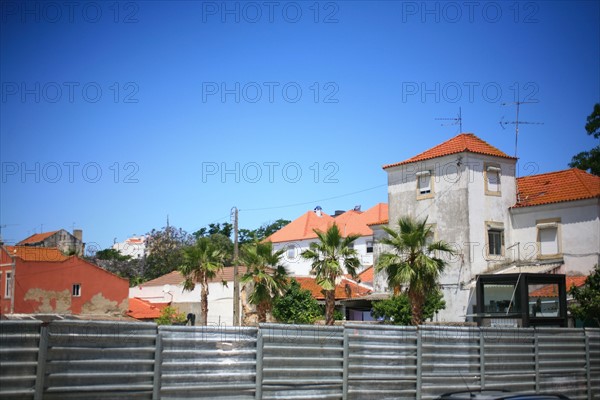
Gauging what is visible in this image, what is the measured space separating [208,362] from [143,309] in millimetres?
48795

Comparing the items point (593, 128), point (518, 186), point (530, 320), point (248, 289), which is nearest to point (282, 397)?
point (530, 320)

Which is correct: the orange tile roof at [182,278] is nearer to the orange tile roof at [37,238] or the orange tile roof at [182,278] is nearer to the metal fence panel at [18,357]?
the orange tile roof at [37,238]

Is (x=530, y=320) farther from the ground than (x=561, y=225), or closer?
closer

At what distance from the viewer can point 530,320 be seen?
23.9 metres

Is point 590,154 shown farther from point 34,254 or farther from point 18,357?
point 18,357

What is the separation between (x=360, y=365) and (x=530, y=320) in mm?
13373

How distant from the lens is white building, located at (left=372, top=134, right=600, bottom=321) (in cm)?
3869

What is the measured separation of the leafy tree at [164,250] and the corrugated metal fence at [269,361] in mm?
75337

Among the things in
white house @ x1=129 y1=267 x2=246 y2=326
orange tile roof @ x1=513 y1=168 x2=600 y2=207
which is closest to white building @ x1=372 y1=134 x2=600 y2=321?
orange tile roof @ x1=513 y1=168 x2=600 y2=207

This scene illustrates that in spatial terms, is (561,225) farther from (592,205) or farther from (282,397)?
(282,397)

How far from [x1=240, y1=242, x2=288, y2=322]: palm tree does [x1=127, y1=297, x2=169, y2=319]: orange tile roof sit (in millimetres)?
15976

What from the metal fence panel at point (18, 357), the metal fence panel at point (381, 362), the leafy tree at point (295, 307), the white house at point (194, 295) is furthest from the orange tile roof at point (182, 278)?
the metal fence panel at point (18, 357)

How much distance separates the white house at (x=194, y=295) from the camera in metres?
56.7

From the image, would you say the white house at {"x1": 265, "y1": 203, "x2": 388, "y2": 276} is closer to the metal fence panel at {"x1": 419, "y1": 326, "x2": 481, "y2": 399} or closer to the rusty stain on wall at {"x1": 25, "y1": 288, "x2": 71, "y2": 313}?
the rusty stain on wall at {"x1": 25, "y1": 288, "x2": 71, "y2": 313}
